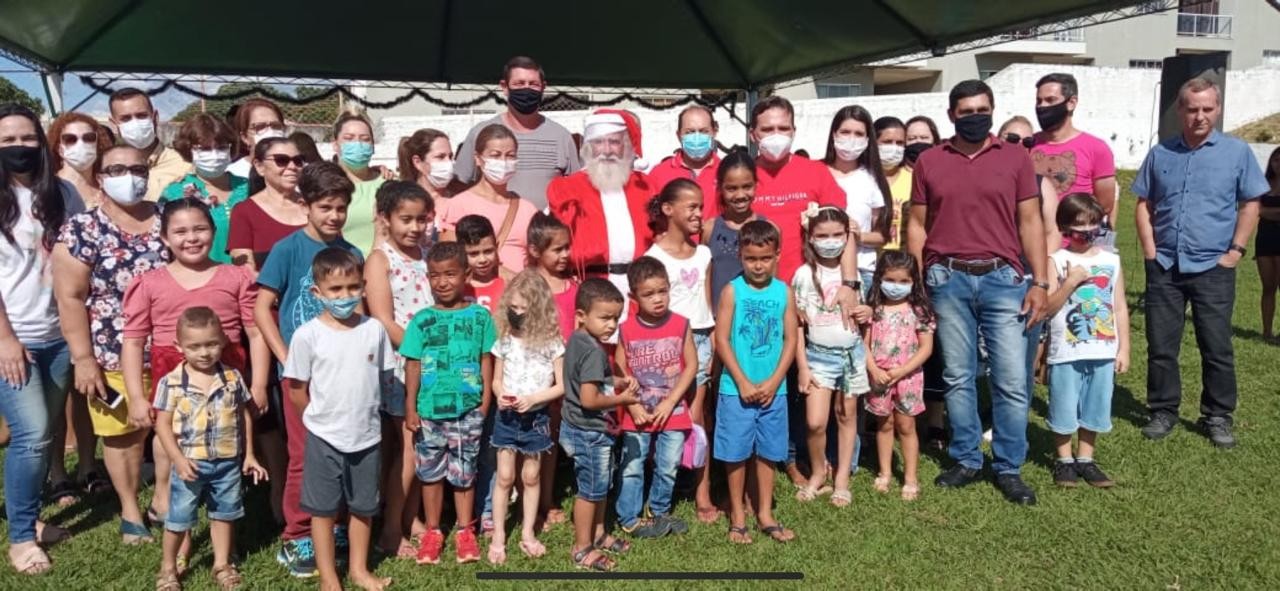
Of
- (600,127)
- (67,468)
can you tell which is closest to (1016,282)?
(600,127)

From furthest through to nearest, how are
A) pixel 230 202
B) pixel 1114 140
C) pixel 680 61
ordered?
1. pixel 1114 140
2. pixel 680 61
3. pixel 230 202

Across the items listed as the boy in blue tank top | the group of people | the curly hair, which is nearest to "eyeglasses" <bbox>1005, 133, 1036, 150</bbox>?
the group of people

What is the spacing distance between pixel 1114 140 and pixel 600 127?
1030 inches

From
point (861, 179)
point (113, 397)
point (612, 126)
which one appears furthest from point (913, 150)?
point (113, 397)

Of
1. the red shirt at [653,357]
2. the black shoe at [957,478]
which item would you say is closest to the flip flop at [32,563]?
the red shirt at [653,357]

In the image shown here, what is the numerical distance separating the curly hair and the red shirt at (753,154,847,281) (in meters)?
1.29

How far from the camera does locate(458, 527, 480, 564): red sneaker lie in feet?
12.4

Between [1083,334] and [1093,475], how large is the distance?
78cm

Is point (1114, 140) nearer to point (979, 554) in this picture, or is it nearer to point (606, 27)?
point (606, 27)

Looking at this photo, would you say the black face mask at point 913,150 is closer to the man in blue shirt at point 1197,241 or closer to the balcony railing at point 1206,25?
the man in blue shirt at point 1197,241

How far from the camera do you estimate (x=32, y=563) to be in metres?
3.73

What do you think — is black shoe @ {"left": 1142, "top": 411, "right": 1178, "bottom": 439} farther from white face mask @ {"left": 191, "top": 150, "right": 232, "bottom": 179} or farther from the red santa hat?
white face mask @ {"left": 191, "top": 150, "right": 232, "bottom": 179}

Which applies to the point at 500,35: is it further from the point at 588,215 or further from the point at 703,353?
the point at 703,353

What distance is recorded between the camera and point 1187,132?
5.09 m
